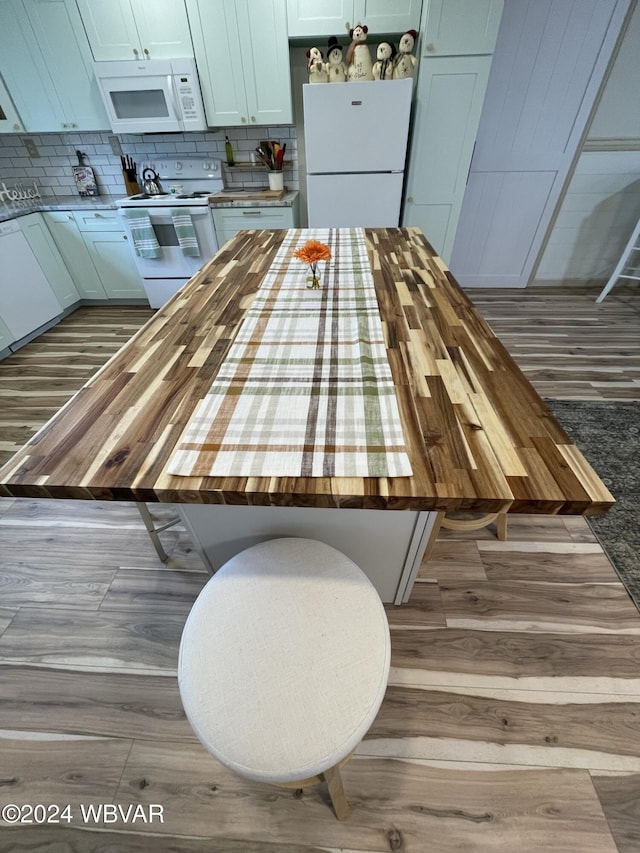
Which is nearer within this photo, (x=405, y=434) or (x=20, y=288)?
(x=405, y=434)

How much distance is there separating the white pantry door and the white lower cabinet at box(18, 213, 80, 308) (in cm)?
363

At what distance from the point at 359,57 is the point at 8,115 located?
2756mm

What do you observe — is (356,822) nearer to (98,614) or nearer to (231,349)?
(98,614)

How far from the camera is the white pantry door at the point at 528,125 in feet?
8.57

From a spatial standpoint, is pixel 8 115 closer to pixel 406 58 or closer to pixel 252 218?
pixel 252 218

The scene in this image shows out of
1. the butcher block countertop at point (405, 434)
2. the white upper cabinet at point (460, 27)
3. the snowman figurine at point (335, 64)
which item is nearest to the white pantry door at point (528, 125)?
the white upper cabinet at point (460, 27)

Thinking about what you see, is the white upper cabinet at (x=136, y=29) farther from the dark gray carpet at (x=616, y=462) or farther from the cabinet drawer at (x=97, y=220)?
the dark gray carpet at (x=616, y=462)

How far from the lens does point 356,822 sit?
0.92 m

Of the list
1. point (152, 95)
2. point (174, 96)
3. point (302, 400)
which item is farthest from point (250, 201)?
point (302, 400)

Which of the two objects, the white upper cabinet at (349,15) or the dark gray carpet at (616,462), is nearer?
the dark gray carpet at (616,462)

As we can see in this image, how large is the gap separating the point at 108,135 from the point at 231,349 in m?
3.53

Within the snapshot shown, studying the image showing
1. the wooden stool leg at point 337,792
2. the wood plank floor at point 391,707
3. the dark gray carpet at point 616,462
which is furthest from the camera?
the dark gray carpet at point 616,462

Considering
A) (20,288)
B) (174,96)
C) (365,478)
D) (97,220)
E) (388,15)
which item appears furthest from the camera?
(97,220)

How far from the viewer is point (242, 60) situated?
264 centimetres
